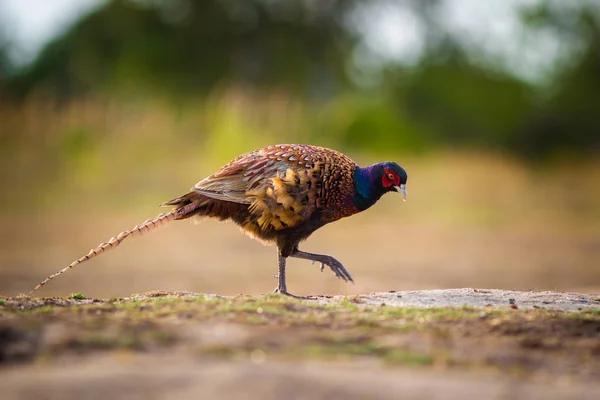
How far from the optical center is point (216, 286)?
13211 mm

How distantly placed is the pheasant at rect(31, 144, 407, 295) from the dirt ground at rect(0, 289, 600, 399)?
87 centimetres

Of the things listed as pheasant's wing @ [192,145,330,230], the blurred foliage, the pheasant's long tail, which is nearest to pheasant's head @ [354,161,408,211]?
pheasant's wing @ [192,145,330,230]

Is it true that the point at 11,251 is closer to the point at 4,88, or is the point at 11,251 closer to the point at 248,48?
the point at 4,88

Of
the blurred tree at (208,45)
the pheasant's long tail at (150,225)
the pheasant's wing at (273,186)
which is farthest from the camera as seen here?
the blurred tree at (208,45)

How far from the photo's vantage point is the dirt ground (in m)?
4.49

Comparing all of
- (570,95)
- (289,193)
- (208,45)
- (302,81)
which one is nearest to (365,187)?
(289,193)

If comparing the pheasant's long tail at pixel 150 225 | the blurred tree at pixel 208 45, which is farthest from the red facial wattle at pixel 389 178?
the blurred tree at pixel 208 45

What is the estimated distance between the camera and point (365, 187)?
304 inches

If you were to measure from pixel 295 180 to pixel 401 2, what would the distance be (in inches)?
1083

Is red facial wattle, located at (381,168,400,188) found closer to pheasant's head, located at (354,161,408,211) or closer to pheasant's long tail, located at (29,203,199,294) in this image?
pheasant's head, located at (354,161,408,211)

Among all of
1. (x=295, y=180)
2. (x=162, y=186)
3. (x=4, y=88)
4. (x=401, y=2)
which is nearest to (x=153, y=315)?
(x=295, y=180)

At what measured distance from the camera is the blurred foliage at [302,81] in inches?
953

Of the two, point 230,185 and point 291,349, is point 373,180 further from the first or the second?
point 291,349

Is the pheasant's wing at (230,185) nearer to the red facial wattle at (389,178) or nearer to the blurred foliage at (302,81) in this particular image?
the red facial wattle at (389,178)
